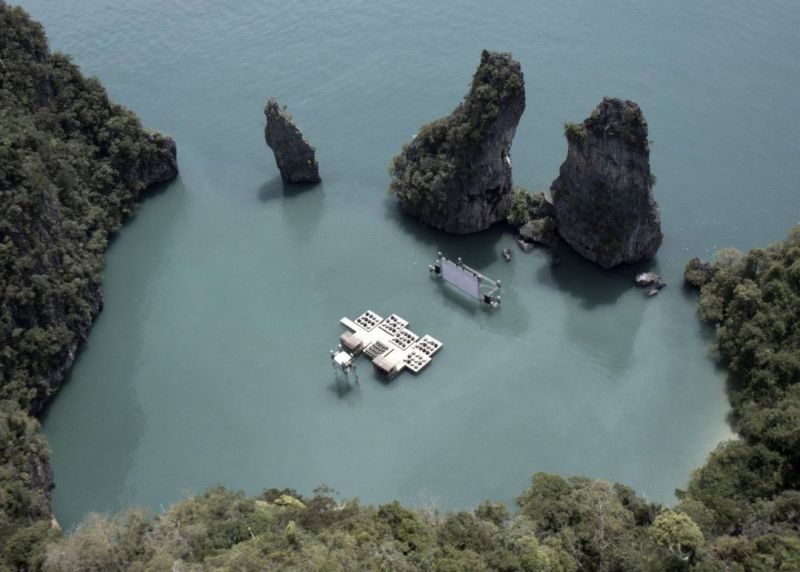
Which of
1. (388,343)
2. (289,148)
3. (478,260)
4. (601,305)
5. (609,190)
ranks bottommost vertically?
(388,343)

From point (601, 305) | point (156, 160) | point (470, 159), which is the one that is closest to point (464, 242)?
point (470, 159)

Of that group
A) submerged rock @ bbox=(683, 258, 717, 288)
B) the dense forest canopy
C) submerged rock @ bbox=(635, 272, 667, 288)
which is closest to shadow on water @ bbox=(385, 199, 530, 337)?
submerged rock @ bbox=(635, 272, 667, 288)

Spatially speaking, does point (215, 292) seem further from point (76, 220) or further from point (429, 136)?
point (429, 136)

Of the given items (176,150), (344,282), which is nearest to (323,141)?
(176,150)

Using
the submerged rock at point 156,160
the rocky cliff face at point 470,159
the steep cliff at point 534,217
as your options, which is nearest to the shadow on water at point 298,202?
the rocky cliff face at point 470,159

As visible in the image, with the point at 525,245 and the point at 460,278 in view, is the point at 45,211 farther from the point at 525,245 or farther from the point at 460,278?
the point at 525,245

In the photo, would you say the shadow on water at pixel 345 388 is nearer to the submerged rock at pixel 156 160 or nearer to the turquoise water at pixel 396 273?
the turquoise water at pixel 396 273

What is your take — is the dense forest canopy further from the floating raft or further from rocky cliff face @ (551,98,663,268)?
the floating raft
